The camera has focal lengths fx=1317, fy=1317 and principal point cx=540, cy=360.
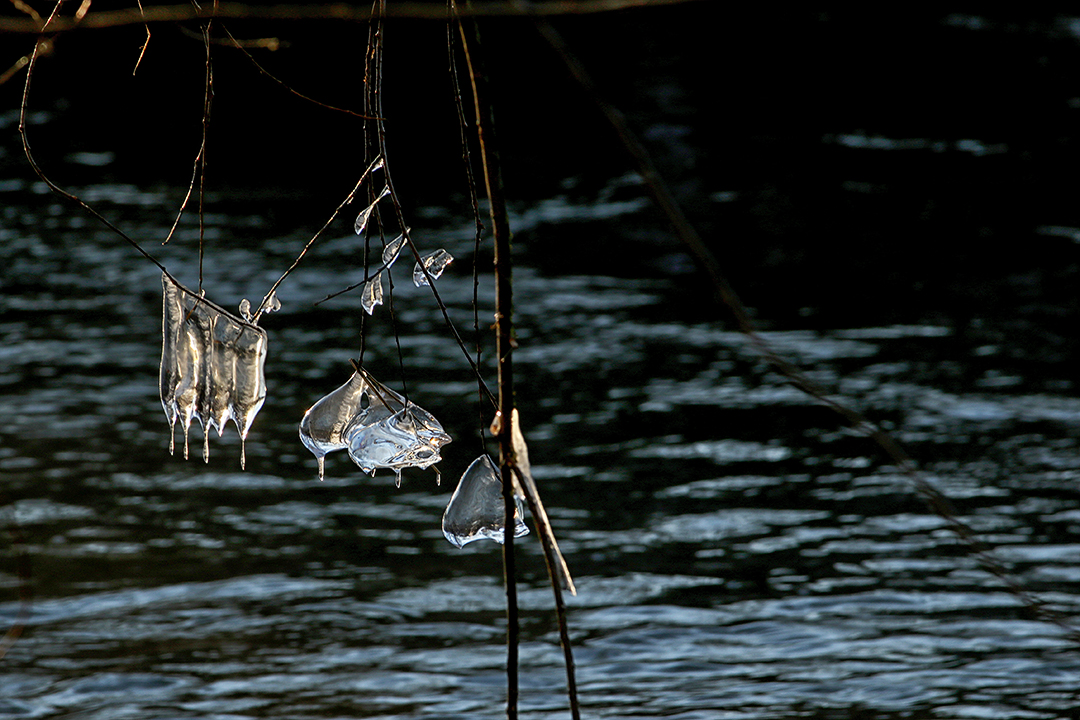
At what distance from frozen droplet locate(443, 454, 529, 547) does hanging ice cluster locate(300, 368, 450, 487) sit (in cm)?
14

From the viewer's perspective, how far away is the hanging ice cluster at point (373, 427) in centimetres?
182

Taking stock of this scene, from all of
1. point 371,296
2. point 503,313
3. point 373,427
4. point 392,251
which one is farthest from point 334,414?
point 503,313

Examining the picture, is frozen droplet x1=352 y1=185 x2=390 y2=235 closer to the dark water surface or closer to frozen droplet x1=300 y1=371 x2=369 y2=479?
frozen droplet x1=300 y1=371 x2=369 y2=479

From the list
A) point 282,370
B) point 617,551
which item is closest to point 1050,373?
point 617,551

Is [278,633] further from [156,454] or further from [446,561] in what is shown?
[156,454]

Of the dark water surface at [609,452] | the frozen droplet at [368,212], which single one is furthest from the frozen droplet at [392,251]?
the dark water surface at [609,452]

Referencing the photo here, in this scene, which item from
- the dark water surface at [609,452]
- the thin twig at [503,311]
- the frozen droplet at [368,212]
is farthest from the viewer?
the dark water surface at [609,452]

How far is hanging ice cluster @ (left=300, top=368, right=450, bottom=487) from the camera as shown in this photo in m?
1.82

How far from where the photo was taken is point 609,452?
204 inches

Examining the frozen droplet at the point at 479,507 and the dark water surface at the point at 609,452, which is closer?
the frozen droplet at the point at 479,507

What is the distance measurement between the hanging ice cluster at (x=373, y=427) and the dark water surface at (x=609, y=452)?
0.31 ft

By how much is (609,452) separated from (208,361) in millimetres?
3526

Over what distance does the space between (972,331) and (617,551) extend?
2.85 meters

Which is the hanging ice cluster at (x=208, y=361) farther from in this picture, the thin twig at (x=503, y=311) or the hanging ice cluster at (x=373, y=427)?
the thin twig at (x=503, y=311)
